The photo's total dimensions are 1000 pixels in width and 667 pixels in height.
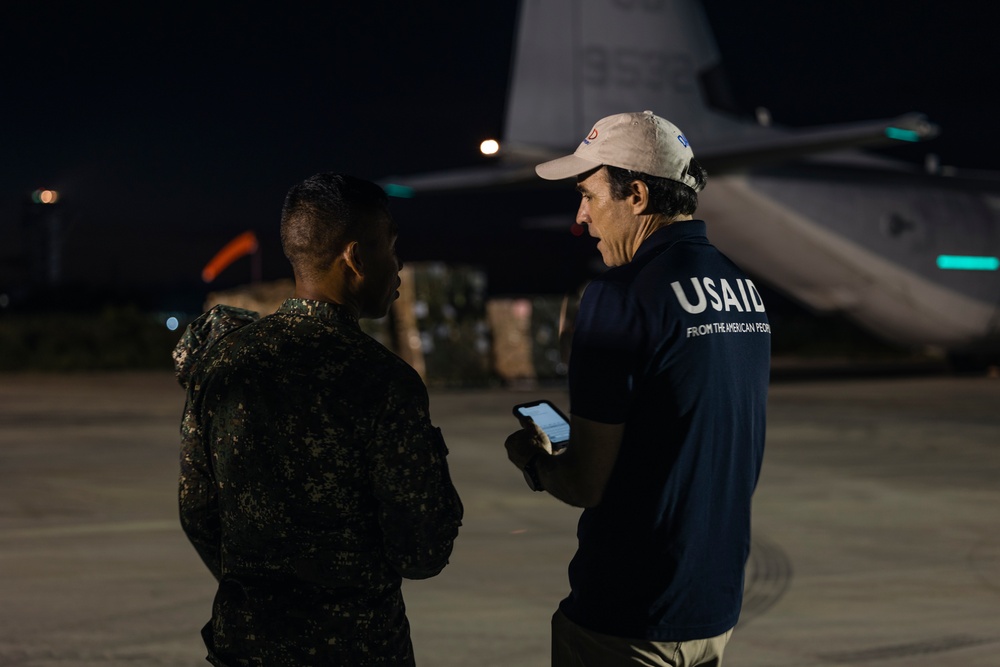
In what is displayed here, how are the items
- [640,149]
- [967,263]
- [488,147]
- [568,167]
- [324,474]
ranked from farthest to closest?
1. [967,263]
2. [488,147]
3. [568,167]
4. [640,149]
5. [324,474]

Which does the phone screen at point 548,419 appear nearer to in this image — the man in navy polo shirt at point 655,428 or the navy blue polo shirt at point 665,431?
the man in navy polo shirt at point 655,428

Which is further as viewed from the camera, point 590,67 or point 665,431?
point 590,67

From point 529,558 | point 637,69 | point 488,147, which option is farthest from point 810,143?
point 488,147

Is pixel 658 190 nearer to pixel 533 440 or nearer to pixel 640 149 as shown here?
pixel 640 149

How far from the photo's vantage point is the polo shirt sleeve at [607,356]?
2258mm

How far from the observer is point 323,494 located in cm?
219

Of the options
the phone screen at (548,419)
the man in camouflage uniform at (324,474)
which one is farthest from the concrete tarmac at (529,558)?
the man in camouflage uniform at (324,474)

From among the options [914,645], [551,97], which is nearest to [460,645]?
[914,645]

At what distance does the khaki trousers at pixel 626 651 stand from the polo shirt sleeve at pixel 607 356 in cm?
46

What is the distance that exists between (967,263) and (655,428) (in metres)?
19.5

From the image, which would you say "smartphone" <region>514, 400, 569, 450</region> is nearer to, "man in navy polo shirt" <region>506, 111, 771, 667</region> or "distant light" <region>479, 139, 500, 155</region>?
"man in navy polo shirt" <region>506, 111, 771, 667</region>

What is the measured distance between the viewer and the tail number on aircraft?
18594 millimetres

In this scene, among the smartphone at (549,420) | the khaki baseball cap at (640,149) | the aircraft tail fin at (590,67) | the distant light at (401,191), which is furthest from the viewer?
the distant light at (401,191)

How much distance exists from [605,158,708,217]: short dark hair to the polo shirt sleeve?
0.28 meters
